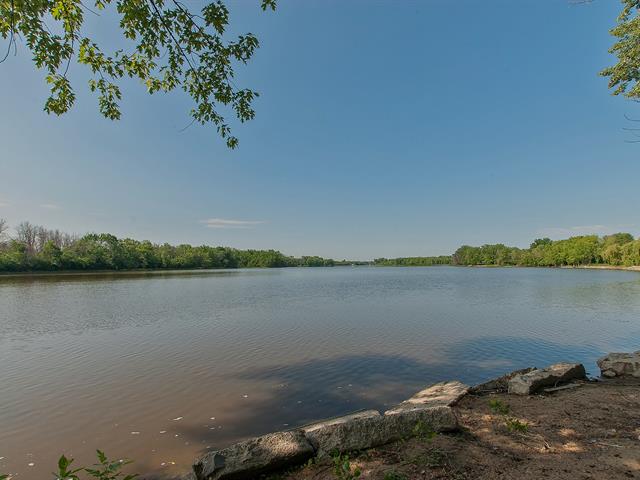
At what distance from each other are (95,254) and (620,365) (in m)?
94.2

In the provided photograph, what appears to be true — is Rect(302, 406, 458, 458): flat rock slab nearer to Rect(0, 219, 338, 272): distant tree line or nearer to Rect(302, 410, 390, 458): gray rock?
Rect(302, 410, 390, 458): gray rock

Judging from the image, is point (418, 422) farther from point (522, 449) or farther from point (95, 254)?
point (95, 254)

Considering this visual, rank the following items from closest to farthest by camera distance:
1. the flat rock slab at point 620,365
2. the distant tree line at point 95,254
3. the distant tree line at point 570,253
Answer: the flat rock slab at point 620,365, the distant tree line at point 95,254, the distant tree line at point 570,253

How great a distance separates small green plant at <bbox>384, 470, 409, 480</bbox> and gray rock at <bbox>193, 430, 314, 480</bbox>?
44.8 inches

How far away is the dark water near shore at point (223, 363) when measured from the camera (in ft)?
20.1

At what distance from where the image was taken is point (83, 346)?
1226 centimetres

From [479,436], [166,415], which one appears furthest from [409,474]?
[166,415]

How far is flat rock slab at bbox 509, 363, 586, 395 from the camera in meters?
6.57

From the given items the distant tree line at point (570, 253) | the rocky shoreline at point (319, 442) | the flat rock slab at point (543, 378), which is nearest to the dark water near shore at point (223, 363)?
the rocky shoreline at point (319, 442)

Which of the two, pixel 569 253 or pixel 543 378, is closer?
pixel 543 378

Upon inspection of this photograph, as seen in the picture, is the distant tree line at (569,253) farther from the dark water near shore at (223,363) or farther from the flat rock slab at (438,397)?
the flat rock slab at (438,397)

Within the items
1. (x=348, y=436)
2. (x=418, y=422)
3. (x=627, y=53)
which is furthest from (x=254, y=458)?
(x=627, y=53)

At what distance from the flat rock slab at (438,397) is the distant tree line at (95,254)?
82489mm

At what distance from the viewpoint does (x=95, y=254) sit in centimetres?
7881
